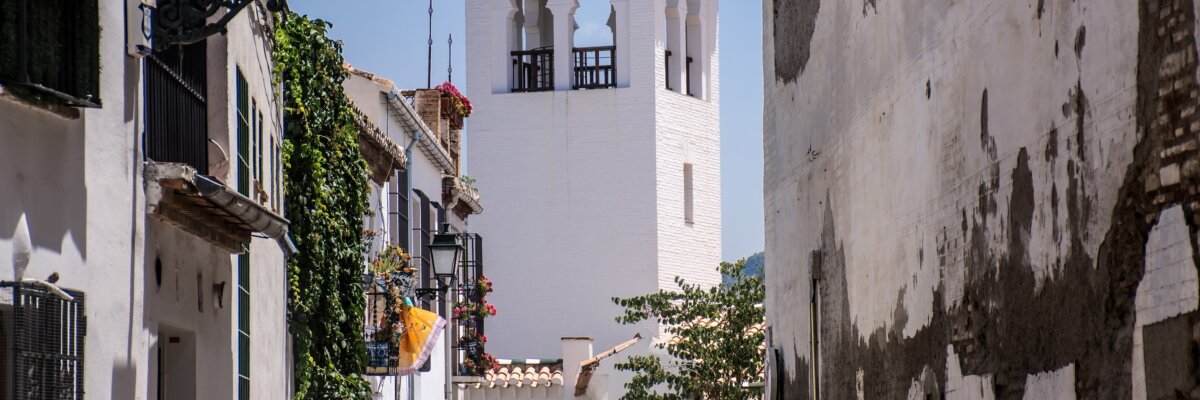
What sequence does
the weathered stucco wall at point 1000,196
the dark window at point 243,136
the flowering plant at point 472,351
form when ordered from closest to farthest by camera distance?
the weathered stucco wall at point 1000,196 < the dark window at point 243,136 < the flowering plant at point 472,351

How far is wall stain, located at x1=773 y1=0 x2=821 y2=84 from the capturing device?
462 inches

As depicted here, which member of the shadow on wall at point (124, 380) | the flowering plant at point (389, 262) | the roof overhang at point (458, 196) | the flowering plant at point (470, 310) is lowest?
the shadow on wall at point (124, 380)

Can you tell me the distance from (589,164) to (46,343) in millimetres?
37480

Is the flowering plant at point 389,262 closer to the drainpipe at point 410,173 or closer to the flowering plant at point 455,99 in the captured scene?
the drainpipe at point 410,173

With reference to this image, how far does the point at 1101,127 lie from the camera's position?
580cm

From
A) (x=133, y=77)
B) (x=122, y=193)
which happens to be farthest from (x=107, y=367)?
(x=133, y=77)

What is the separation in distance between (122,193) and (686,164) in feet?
120

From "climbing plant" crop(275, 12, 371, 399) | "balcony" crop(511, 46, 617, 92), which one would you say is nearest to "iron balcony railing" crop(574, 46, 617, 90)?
"balcony" crop(511, 46, 617, 92)

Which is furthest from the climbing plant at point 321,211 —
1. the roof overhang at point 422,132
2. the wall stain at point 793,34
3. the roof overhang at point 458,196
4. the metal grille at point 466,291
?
the metal grille at point 466,291

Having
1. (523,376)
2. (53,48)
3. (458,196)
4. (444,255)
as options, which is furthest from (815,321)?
(523,376)

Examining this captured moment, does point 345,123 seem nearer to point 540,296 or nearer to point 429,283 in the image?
point 429,283

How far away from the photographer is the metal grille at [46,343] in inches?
249

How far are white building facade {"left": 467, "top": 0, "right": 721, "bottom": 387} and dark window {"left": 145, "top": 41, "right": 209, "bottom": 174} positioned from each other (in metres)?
32.7

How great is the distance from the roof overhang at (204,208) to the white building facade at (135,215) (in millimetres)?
11
